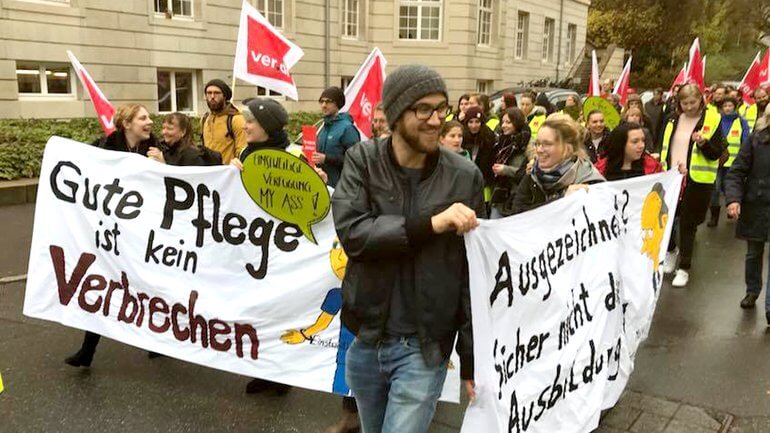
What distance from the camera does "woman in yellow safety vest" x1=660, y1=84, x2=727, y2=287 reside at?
21.7ft

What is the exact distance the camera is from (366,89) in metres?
7.92

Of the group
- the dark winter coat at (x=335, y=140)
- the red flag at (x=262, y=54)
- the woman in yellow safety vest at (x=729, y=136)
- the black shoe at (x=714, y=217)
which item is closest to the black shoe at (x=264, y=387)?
the dark winter coat at (x=335, y=140)

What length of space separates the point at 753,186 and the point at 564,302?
3588 millimetres

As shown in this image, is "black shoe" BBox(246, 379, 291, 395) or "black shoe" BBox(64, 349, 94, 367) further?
"black shoe" BBox(64, 349, 94, 367)

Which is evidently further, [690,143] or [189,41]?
[189,41]

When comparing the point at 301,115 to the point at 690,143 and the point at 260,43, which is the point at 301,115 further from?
the point at 690,143

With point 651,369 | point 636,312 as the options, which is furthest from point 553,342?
point 651,369

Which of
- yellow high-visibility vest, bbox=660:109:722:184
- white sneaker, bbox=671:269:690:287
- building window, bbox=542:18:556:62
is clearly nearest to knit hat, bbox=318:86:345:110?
yellow high-visibility vest, bbox=660:109:722:184

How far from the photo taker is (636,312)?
3.88m

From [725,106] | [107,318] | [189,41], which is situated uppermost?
[189,41]

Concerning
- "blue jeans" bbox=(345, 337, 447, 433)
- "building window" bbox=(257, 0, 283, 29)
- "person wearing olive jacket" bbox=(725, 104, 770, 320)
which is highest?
"building window" bbox=(257, 0, 283, 29)

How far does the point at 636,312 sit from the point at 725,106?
311 inches

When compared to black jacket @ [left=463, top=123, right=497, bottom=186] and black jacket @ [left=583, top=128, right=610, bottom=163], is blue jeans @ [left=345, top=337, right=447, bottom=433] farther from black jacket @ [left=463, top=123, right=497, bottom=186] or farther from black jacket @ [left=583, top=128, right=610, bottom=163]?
black jacket @ [left=463, top=123, right=497, bottom=186]

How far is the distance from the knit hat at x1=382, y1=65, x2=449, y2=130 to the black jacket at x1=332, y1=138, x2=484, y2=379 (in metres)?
0.17
